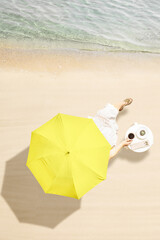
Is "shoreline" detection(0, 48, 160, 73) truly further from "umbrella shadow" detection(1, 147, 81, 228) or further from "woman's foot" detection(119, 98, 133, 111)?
"umbrella shadow" detection(1, 147, 81, 228)

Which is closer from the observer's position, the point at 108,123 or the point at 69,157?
the point at 69,157

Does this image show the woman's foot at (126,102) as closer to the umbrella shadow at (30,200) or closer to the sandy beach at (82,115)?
the sandy beach at (82,115)

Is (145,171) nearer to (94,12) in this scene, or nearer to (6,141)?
(6,141)

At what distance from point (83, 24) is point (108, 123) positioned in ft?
12.6

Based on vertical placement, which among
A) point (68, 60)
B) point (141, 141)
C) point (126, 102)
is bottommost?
point (141, 141)

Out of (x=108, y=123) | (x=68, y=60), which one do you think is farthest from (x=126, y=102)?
(x=68, y=60)

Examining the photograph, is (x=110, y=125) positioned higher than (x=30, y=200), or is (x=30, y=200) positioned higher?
(x=110, y=125)

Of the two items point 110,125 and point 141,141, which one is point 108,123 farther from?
point 141,141

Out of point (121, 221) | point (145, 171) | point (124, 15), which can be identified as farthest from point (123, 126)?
point (124, 15)

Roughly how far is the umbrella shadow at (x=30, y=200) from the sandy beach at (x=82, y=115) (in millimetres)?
18

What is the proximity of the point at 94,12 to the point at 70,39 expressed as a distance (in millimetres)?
1498

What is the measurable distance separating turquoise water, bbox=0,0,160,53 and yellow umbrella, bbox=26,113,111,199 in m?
3.23

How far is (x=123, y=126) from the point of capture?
4.84 m

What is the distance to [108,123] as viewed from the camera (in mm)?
4207
